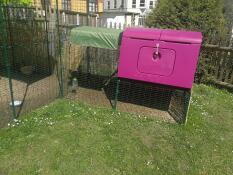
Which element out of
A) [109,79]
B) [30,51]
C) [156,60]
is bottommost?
[109,79]

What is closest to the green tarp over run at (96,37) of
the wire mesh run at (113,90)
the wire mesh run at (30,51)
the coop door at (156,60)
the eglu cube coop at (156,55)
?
the eglu cube coop at (156,55)

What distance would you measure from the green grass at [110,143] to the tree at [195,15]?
3.14 metres

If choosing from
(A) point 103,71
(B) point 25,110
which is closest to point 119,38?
(A) point 103,71

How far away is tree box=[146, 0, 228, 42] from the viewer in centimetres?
800

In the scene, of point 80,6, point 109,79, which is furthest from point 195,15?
point 80,6

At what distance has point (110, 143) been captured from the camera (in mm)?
4707

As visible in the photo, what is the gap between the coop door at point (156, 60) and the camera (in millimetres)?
5383

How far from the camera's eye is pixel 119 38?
5.72 m

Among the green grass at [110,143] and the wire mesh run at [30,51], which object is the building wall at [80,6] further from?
the green grass at [110,143]

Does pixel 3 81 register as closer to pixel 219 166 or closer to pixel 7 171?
pixel 7 171

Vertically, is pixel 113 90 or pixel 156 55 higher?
pixel 156 55

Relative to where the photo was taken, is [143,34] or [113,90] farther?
[113,90]

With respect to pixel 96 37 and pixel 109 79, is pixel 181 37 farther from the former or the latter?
pixel 109 79

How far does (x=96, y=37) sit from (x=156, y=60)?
150 cm
